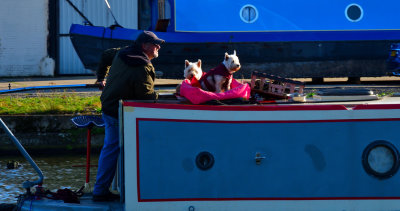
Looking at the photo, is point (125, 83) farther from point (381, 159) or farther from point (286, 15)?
point (286, 15)

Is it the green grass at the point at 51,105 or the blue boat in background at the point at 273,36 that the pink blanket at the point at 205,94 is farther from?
the blue boat in background at the point at 273,36

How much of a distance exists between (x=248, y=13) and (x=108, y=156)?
1139 cm

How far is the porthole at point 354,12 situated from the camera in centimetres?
1778

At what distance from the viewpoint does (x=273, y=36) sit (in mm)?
17344

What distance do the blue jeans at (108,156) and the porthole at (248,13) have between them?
11.3 m

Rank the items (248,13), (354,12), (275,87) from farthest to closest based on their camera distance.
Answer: (354,12), (248,13), (275,87)

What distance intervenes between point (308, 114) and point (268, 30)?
11.6 m

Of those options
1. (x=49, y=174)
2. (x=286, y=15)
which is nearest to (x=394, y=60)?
(x=286, y=15)

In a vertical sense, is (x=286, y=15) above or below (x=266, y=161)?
above

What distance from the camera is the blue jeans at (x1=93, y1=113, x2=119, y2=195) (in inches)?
246

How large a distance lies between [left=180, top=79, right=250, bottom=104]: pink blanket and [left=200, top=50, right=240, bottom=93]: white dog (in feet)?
1.09

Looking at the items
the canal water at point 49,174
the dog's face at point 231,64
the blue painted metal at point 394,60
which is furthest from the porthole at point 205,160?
the blue painted metal at point 394,60

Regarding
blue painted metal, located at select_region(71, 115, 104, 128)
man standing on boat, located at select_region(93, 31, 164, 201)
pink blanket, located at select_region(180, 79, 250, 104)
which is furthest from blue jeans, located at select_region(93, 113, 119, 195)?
pink blanket, located at select_region(180, 79, 250, 104)

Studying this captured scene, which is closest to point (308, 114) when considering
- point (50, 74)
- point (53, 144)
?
point (53, 144)
